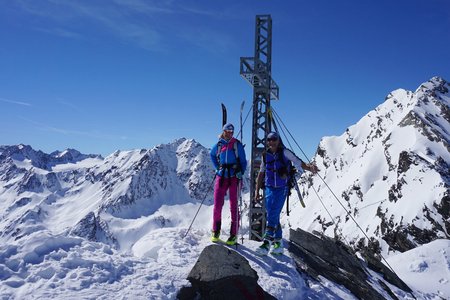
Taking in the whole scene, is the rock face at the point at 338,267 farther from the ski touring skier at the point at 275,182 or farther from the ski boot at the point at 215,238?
the ski boot at the point at 215,238

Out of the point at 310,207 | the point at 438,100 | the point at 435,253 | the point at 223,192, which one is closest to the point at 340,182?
the point at 310,207

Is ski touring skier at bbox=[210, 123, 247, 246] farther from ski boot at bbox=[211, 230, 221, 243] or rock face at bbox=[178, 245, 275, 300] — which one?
rock face at bbox=[178, 245, 275, 300]

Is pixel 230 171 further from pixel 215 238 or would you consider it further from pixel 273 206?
pixel 215 238

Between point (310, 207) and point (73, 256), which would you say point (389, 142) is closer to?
point (310, 207)

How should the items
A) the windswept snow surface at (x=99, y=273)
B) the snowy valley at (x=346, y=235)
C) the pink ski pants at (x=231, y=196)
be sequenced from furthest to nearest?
the pink ski pants at (x=231, y=196) < the snowy valley at (x=346, y=235) < the windswept snow surface at (x=99, y=273)

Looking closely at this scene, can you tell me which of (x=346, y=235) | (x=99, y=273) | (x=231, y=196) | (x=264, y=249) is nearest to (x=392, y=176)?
(x=346, y=235)

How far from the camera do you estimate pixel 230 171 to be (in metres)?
10.2

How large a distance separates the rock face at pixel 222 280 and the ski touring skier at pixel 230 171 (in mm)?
1884

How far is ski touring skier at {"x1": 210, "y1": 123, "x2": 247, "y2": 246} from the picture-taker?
10.1 meters

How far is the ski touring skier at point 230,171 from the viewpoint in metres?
10.1

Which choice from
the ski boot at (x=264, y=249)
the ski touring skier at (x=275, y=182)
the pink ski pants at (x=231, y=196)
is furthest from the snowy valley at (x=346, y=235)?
the pink ski pants at (x=231, y=196)

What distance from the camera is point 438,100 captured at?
126875mm

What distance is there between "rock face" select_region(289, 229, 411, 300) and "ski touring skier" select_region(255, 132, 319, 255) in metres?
1.02

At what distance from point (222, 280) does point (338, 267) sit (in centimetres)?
578
